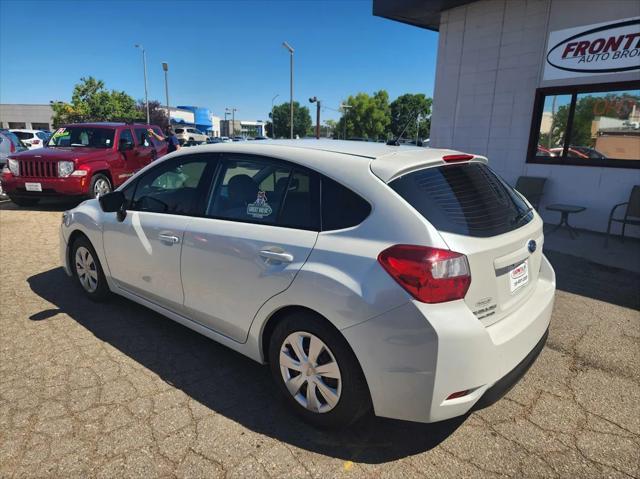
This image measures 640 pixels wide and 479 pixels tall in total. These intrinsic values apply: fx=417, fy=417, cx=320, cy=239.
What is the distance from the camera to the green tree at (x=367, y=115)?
2798 inches

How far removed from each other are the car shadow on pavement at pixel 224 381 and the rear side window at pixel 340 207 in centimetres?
118

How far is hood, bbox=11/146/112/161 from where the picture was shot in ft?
27.9

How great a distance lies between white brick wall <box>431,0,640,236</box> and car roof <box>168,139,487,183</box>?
6044 mm

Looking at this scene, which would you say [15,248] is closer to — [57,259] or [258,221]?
[57,259]

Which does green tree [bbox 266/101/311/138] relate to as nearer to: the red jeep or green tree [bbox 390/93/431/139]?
green tree [bbox 390/93/431/139]

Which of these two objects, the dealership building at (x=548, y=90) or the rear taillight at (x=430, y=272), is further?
the dealership building at (x=548, y=90)

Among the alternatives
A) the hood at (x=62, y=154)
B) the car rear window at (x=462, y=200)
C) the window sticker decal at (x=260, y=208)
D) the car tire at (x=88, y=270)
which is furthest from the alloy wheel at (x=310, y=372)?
the hood at (x=62, y=154)

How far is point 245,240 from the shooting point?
101 inches

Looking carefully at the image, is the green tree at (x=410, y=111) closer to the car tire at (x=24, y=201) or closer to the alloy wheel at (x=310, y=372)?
the car tire at (x=24, y=201)

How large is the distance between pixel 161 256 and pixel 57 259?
3394mm

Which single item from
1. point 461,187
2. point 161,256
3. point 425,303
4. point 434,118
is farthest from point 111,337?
point 434,118

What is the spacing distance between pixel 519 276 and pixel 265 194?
1.58 metres

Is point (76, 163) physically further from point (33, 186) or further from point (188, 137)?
point (188, 137)

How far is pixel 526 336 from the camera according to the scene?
2.25 metres
